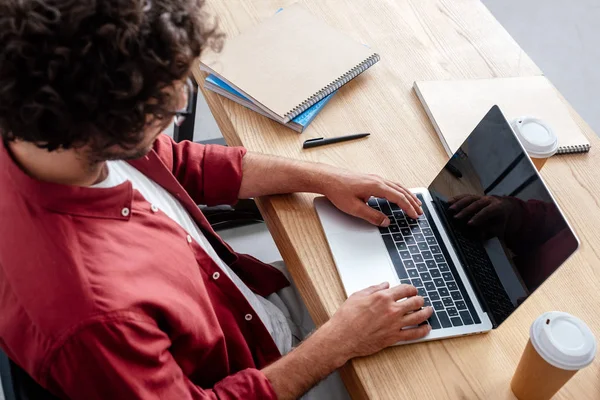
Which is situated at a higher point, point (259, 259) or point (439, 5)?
point (439, 5)

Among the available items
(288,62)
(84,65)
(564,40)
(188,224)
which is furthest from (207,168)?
(564,40)

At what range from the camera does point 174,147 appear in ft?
3.49

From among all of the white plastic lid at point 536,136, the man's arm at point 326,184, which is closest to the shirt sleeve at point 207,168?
the man's arm at point 326,184

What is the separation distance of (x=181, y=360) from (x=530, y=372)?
A: 47 cm

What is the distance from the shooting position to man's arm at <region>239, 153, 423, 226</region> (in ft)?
3.20

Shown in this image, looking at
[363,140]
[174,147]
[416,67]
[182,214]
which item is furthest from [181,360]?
[416,67]

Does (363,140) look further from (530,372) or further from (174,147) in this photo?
(530,372)

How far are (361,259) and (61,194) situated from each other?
456 mm

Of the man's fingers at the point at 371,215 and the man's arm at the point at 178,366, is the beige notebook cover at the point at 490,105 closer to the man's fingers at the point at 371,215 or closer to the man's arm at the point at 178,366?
the man's fingers at the point at 371,215

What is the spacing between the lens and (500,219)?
864mm

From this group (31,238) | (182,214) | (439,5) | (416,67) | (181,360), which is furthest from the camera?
(439,5)

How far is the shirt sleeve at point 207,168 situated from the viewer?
1.06m

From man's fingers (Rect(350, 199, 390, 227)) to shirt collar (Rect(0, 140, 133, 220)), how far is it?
1.30 ft

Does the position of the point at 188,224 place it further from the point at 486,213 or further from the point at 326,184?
the point at 486,213
